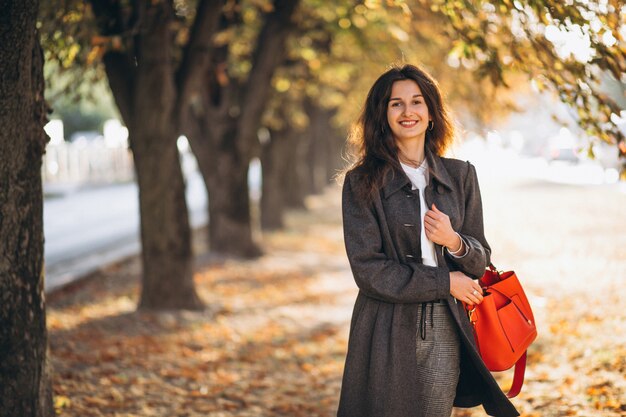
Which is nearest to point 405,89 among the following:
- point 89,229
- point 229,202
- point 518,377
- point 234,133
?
point 518,377

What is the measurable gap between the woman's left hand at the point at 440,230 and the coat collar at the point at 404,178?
180 millimetres

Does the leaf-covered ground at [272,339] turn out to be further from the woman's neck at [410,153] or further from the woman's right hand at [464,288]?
the woman's neck at [410,153]

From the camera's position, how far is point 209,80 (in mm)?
12789

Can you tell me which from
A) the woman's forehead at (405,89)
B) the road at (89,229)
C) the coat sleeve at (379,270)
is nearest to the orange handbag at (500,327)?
the coat sleeve at (379,270)

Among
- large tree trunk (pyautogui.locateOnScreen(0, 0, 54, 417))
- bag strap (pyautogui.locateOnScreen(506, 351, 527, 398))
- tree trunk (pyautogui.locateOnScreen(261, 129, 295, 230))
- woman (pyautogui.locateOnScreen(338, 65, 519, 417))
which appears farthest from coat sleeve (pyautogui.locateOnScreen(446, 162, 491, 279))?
tree trunk (pyautogui.locateOnScreen(261, 129, 295, 230))

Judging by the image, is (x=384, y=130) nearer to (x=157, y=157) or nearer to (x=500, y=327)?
(x=500, y=327)

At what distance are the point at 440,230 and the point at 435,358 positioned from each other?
0.57 m

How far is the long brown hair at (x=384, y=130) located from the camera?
11.9 ft

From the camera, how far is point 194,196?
3275cm

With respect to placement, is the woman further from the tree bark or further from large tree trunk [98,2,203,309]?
the tree bark

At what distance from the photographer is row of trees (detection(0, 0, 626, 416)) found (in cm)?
430

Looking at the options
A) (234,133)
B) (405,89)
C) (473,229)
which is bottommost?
(473,229)

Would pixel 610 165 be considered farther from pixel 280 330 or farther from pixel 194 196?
pixel 280 330

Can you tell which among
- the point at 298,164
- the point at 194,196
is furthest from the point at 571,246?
the point at 194,196
